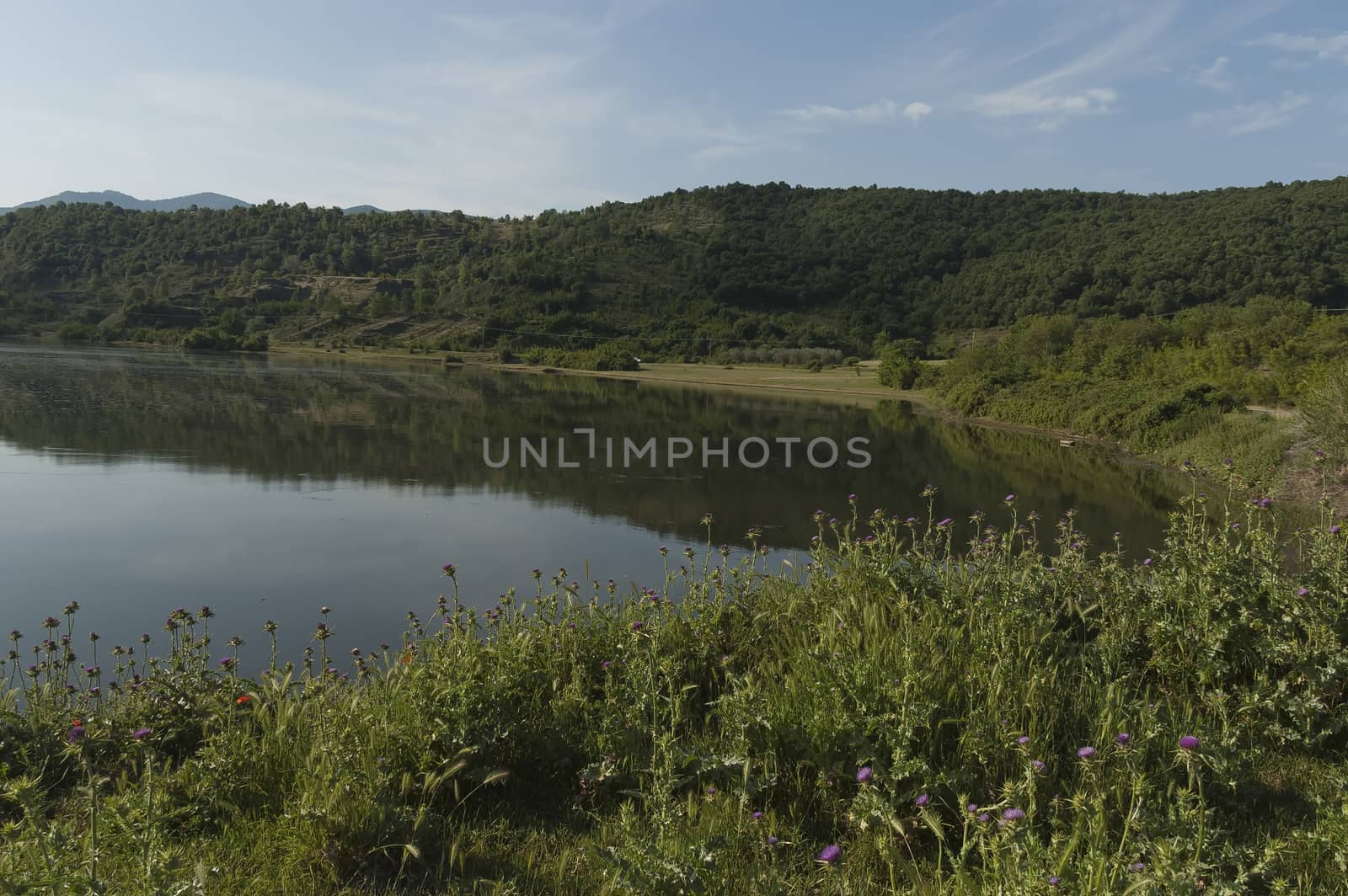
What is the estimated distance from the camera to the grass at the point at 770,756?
255 cm

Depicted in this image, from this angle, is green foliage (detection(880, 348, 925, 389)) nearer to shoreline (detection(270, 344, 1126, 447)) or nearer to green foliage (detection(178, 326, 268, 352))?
shoreline (detection(270, 344, 1126, 447))

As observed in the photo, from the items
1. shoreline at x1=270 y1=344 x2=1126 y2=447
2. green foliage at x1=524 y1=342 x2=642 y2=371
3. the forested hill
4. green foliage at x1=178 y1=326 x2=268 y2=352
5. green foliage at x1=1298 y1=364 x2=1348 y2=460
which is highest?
the forested hill

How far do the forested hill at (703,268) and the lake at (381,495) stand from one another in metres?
49.9

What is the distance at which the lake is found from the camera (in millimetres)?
8312

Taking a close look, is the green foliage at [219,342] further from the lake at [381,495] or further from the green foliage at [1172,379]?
the green foliage at [1172,379]

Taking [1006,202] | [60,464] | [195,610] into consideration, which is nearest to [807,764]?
[195,610]

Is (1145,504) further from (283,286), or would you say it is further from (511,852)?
(283,286)

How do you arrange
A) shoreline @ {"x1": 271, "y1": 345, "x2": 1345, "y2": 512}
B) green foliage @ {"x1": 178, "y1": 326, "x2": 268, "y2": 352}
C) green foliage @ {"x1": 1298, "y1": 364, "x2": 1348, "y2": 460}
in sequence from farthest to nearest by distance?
green foliage @ {"x1": 178, "y1": 326, "x2": 268, "y2": 352}
shoreline @ {"x1": 271, "y1": 345, "x2": 1345, "y2": 512}
green foliage @ {"x1": 1298, "y1": 364, "x2": 1348, "y2": 460}

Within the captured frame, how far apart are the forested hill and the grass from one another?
71.9 metres

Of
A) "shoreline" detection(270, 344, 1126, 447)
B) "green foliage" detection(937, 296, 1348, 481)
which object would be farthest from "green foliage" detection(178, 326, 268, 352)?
"green foliage" detection(937, 296, 1348, 481)

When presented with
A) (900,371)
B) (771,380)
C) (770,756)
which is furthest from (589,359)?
(770,756)

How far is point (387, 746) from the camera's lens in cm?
333

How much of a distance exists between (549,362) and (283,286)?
150ft

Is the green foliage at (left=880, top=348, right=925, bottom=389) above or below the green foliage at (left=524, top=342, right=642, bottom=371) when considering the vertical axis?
below
